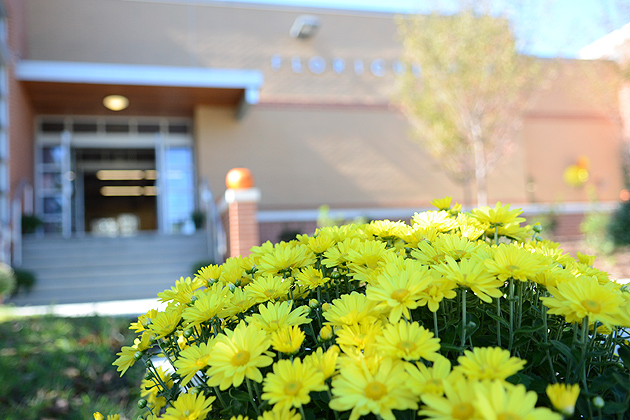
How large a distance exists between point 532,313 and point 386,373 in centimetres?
47

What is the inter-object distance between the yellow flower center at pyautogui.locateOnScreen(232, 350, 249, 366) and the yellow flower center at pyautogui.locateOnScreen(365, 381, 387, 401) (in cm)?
20

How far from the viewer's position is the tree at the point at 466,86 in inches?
377

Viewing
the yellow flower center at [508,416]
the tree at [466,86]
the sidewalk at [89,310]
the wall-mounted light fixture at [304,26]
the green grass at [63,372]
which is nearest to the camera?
the yellow flower center at [508,416]

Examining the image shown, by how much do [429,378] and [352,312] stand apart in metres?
0.18

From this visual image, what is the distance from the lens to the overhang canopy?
884cm

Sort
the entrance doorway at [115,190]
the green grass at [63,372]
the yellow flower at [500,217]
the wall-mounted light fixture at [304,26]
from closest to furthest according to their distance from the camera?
the yellow flower at [500,217] < the green grass at [63,372] < the wall-mounted light fixture at [304,26] < the entrance doorway at [115,190]

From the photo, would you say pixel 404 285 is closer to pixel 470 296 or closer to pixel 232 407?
pixel 470 296

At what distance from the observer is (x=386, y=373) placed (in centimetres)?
65

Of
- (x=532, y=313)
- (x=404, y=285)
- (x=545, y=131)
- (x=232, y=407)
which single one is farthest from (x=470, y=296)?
(x=545, y=131)

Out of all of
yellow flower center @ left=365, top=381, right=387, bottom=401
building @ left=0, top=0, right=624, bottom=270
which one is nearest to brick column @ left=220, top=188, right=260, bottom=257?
building @ left=0, top=0, right=624, bottom=270

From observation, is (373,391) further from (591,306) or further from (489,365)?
(591,306)

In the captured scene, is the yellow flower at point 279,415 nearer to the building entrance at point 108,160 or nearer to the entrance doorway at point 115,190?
the building entrance at point 108,160

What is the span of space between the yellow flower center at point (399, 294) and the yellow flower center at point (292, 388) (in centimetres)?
20

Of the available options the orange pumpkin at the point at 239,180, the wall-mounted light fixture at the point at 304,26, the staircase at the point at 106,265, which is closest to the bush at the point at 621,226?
the orange pumpkin at the point at 239,180
